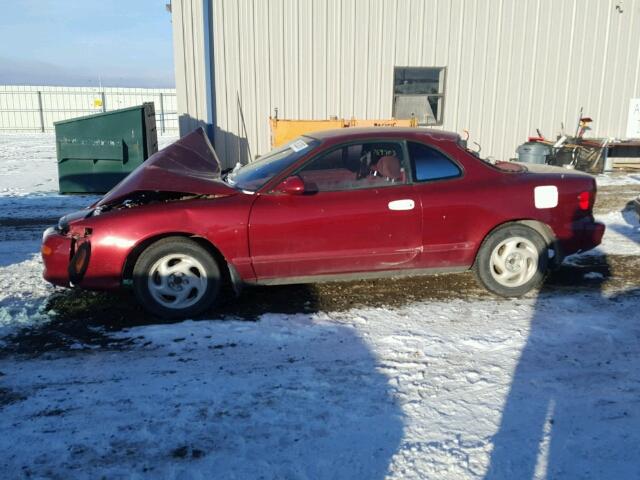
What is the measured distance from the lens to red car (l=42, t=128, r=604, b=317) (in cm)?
434

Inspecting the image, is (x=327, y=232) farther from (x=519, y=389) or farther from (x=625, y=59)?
(x=625, y=59)

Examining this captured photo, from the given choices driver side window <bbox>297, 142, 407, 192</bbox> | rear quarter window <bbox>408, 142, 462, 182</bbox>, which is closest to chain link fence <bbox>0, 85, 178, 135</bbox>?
driver side window <bbox>297, 142, 407, 192</bbox>

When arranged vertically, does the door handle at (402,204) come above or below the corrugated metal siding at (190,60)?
below

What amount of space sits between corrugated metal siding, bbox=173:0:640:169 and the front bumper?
7.47m

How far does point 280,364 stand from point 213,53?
357 inches

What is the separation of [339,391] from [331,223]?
1.49 meters

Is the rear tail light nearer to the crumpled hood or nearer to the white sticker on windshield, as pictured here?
the white sticker on windshield

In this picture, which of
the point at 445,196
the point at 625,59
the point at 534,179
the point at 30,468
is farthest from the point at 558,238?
the point at 625,59

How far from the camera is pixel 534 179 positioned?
487 centimetres

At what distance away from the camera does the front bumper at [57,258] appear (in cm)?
435

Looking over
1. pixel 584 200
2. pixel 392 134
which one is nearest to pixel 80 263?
pixel 392 134

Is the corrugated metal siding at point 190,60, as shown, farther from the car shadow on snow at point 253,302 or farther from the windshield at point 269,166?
the car shadow on snow at point 253,302

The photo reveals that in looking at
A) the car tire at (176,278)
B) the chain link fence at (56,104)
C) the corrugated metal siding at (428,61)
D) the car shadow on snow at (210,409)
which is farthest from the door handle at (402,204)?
the chain link fence at (56,104)

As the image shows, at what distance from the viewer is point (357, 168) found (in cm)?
466
